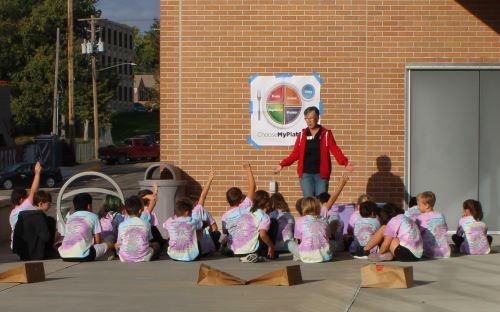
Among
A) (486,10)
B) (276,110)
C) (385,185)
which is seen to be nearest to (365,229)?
(385,185)

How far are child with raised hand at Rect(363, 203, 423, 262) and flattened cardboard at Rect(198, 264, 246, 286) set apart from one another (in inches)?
107

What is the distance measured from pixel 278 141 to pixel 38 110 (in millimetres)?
70649

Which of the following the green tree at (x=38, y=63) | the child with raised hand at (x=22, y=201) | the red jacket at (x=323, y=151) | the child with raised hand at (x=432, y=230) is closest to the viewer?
the child with raised hand at (x=432, y=230)

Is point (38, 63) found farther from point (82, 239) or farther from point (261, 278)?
point (261, 278)

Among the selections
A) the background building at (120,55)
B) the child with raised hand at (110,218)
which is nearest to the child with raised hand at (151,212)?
the child with raised hand at (110,218)

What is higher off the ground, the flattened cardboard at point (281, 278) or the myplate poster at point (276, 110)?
the myplate poster at point (276, 110)

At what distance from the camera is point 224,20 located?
56.4 ft

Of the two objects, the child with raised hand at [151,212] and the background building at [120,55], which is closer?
the child with raised hand at [151,212]

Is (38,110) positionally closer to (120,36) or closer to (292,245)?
(120,36)

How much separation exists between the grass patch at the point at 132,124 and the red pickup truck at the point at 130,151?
26.7 m

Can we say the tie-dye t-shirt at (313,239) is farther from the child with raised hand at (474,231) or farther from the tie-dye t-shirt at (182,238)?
the child with raised hand at (474,231)

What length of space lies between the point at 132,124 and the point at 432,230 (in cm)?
10078

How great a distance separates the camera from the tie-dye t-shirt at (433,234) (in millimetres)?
13328

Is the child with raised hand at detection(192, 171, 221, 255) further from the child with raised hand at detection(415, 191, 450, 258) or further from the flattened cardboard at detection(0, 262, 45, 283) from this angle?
the flattened cardboard at detection(0, 262, 45, 283)
